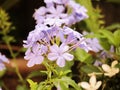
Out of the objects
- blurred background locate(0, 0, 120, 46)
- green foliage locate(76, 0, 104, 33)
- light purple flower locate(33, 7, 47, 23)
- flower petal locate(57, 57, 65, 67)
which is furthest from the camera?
blurred background locate(0, 0, 120, 46)

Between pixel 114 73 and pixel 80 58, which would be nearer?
pixel 114 73

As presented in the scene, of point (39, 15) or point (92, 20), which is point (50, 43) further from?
point (92, 20)

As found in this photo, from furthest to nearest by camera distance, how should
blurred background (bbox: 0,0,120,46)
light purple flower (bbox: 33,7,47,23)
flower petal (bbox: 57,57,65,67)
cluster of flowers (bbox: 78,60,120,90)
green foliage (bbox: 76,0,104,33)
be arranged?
blurred background (bbox: 0,0,120,46), green foliage (bbox: 76,0,104,33), light purple flower (bbox: 33,7,47,23), cluster of flowers (bbox: 78,60,120,90), flower petal (bbox: 57,57,65,67)

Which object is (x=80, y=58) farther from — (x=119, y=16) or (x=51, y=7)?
(x=119, y=16)

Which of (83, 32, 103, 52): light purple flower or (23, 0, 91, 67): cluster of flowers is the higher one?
(83, 32, 103, 52): light purple flower

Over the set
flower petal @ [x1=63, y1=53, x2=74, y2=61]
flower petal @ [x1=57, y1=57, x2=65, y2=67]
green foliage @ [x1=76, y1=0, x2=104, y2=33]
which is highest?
green foliage @ [x1=76, y1=0, x2=104, y2=33]

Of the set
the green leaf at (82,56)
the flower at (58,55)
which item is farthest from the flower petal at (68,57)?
the green leaf at (82,56)

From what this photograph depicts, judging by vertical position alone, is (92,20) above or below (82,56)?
above

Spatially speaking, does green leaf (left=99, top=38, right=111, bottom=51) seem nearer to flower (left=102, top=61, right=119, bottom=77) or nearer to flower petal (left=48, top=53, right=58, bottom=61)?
flower (left=102, top=61, right=119, bottom=77)

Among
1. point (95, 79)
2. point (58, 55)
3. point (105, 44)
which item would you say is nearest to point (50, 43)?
point (58, 55)

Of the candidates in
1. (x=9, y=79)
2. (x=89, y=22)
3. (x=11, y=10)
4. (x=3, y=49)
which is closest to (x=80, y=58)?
(x=89, y=22)

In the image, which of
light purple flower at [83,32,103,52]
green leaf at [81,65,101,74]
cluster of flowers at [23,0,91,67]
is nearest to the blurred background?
light purple flower at [83,32,103,52]
